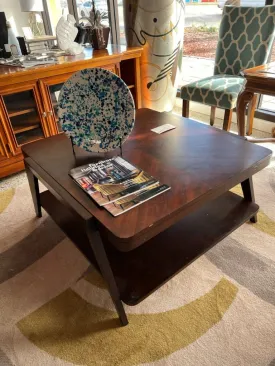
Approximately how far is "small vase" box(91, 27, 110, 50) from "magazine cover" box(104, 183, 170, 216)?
6.07 ft

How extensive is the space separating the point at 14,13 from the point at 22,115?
2.80 m

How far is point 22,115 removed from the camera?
2.00m

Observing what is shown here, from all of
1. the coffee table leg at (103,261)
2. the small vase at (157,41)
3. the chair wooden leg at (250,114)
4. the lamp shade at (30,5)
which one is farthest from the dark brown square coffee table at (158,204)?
the lamp shade at (30,5)

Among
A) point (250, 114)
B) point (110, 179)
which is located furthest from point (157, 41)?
point (110, 179)

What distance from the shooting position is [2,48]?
214 centimetres

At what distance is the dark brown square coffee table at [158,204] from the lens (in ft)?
2.90

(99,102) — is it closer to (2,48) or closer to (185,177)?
(185,177)

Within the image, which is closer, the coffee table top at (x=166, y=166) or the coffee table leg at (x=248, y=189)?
the coffee table top at (x=166, y=166)

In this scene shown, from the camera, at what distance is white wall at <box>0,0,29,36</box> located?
376cm

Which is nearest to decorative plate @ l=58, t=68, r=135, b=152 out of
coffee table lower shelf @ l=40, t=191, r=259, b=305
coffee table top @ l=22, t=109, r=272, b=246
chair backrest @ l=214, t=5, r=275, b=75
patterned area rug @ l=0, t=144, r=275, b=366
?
coffee table top @ l=22, t=109, r=272, b=246

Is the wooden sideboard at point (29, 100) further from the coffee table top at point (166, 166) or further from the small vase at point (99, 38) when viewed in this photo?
the coffee table top at point (166, 166)

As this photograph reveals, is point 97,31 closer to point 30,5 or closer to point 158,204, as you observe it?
point 30,5

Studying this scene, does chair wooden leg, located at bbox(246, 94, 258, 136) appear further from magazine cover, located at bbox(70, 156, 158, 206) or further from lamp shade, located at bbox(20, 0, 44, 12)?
lamp shade, located at bbox(20, 0, 44, 12)

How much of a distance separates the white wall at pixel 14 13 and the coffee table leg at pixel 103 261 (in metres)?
3.82
